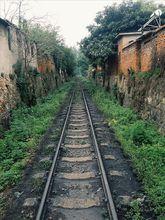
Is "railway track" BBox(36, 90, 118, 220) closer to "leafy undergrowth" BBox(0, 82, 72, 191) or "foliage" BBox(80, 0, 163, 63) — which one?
"leafy undergrowth" BBox(0, 82, 72, 191)

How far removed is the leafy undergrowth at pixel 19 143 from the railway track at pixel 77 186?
37.5 inches

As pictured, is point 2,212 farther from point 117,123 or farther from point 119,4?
point 119,4

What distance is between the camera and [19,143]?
1066 cm

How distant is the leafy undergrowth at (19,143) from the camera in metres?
8.06

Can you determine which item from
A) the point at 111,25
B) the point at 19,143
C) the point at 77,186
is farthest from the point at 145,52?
the point at 111,25

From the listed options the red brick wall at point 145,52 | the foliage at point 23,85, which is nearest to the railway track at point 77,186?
the red brick wall at point 145,52

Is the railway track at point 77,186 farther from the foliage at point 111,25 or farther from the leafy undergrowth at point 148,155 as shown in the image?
the foliage at point 111,25

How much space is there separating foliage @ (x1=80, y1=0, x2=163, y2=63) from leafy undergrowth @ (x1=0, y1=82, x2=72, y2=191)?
1077 centimetres

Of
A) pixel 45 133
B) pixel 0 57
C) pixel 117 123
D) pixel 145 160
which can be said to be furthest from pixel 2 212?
pixel 0 57

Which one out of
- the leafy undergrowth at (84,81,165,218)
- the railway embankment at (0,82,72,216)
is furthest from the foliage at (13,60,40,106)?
the leafy undergrowth at (84,81,165,218)

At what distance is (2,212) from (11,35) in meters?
12.3

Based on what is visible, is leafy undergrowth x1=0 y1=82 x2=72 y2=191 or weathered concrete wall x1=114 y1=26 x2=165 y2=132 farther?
weathered concrete wall x1=114 y1=26 x2=165 y2=132

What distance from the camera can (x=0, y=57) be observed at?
1438 cm

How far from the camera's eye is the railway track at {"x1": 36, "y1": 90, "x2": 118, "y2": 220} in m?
5.98
